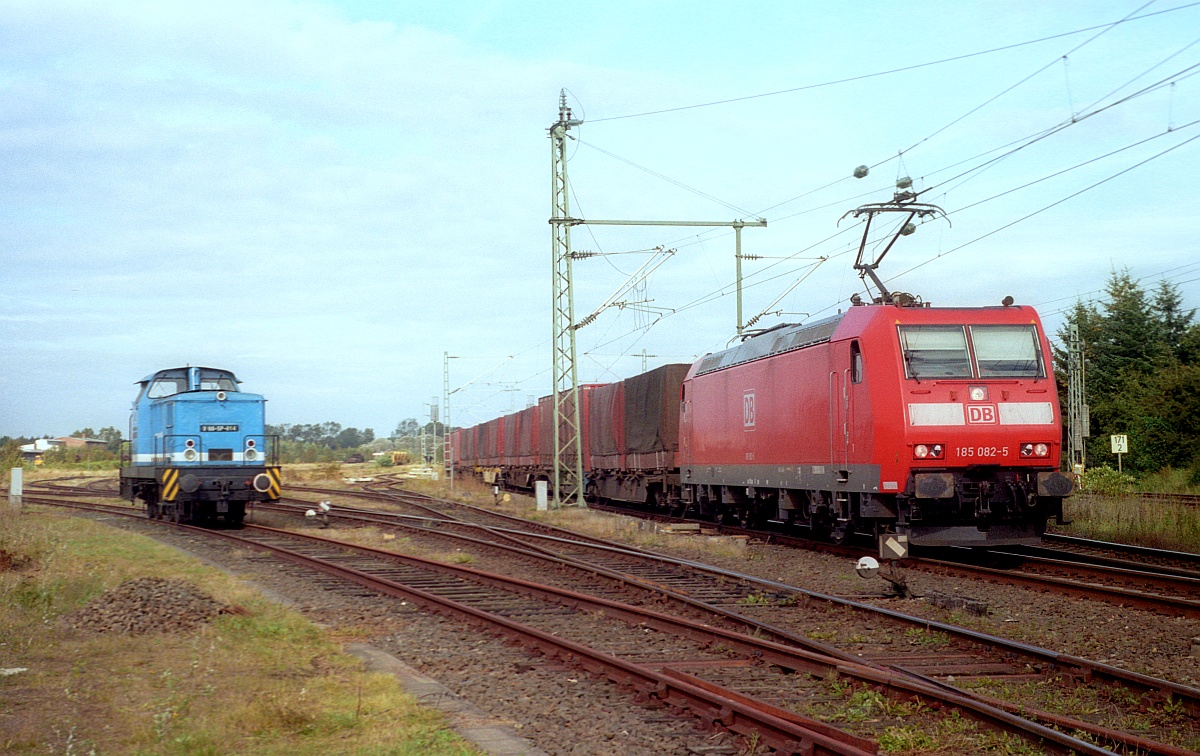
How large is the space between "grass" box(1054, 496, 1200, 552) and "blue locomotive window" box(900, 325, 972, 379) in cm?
506

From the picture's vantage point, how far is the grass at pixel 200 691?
20.3 ft

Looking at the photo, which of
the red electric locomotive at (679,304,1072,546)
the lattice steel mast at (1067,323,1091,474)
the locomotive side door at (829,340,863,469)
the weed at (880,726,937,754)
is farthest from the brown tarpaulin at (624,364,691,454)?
the weed at (880,726,937,754)

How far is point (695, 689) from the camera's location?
691 centimetres

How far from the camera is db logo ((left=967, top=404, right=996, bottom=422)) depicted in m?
13.9

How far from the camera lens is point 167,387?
77.1 ft

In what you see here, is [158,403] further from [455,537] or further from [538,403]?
[538,403]

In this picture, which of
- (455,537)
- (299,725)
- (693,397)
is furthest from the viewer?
(693,397)

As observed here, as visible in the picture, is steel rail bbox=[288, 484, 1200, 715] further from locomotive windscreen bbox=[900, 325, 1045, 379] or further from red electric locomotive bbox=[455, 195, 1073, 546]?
locomotive windscreen bbox=[900, 325, 1045, 379]

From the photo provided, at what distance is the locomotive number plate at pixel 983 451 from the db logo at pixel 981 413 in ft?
1.27

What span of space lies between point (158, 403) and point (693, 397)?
1232cm

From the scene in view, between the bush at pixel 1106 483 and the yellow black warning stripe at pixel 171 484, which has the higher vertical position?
the yellow black warning stripe at pixel 171 484

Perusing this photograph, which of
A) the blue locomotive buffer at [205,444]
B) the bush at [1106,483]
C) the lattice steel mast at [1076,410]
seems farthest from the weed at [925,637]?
the lattice steel mast at [1076,410]

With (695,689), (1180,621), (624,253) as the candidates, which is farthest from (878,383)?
(624,253)

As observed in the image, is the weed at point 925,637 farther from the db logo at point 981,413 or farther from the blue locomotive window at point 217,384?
the blue locomotive window at point 217,384
